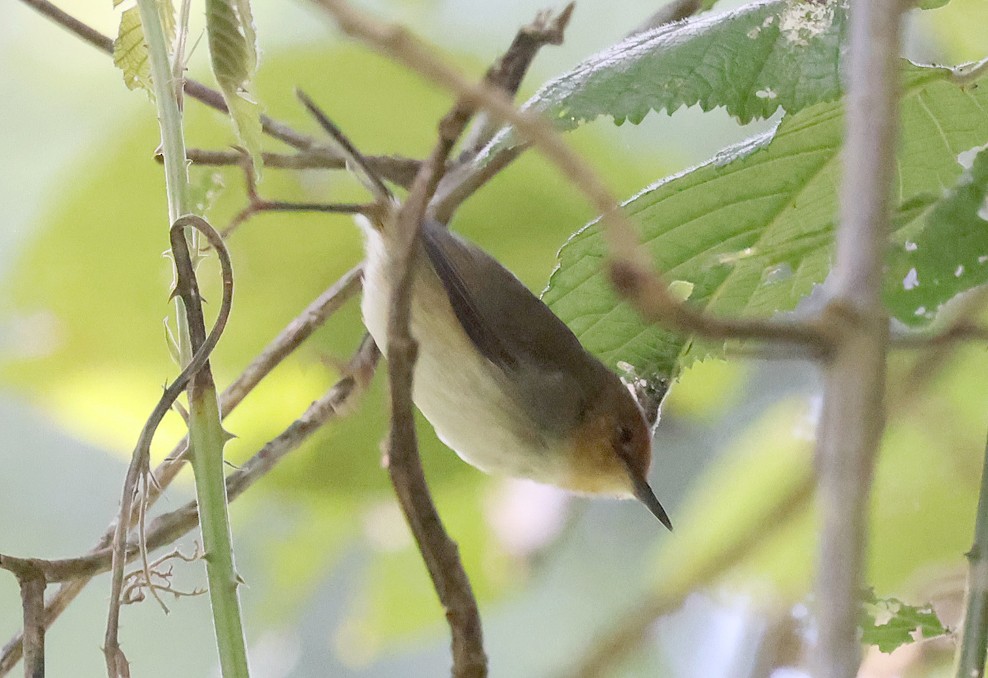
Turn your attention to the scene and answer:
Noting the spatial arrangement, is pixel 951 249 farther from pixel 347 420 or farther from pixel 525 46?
pixel 347 420

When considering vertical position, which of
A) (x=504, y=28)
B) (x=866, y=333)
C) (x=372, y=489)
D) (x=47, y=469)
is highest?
(x=504, y=28)

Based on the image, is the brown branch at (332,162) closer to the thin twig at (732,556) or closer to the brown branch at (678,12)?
the brown branch at (678,12)

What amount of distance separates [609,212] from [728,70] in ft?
1.18

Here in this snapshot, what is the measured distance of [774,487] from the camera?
999mm

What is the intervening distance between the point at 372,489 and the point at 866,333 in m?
0.91

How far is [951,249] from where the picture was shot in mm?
460

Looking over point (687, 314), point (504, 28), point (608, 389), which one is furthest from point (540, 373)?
point (687, 314)

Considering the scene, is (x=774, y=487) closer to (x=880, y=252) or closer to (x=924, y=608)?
(x=924, y=608)

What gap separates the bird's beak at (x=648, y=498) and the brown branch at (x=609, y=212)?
0.90 meters

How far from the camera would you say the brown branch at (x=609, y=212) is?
0.63ft

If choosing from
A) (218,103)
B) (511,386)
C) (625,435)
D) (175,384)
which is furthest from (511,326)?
(175,384)

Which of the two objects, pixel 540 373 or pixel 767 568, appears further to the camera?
pixel 540 373

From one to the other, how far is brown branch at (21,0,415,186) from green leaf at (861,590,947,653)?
0.52m

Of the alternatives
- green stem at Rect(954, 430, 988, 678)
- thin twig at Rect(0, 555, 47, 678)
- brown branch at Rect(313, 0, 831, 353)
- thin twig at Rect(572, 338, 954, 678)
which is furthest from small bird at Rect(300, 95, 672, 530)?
brown branch at Rect(313, 0, 831, 353)
